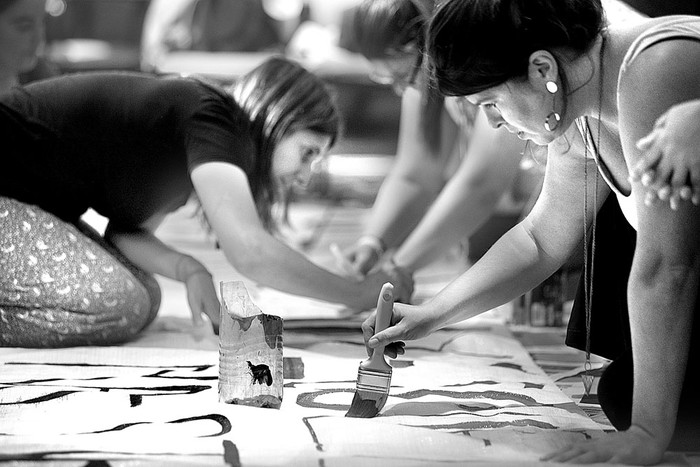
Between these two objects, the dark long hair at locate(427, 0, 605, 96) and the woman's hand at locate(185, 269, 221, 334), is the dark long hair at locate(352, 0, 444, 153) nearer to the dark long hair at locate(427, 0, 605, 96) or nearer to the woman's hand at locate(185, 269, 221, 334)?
the woman's hand at locate(185, 269, 221, 334)

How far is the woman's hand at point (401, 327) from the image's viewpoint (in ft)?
3.60

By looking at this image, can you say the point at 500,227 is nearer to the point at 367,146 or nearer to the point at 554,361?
the point at 554,361

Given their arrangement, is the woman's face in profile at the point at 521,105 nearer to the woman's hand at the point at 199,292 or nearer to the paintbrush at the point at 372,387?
the paintbrush at the point at 372,387

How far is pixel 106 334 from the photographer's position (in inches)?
61.9

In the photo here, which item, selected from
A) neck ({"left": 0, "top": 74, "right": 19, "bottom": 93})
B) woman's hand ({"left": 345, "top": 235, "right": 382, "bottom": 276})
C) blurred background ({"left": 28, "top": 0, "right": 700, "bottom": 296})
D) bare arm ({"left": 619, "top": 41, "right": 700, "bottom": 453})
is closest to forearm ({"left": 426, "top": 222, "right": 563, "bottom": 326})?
bare arm ({"left": 619, "top": 41, "right": 700, "bottom": 453})

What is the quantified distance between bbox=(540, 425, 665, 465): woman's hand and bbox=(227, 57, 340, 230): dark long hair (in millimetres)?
802

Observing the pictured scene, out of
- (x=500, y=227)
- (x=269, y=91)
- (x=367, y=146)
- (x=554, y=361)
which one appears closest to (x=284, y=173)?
(x=269, y=91)

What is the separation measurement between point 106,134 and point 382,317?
0.66 metres

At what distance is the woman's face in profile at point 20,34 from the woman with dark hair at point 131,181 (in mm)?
271

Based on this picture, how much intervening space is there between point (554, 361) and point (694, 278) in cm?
67

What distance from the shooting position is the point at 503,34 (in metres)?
0.97

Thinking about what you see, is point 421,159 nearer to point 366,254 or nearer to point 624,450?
point 366,254

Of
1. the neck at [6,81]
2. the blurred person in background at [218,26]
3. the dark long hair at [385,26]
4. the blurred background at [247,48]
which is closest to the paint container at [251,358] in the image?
the dark long hair at [385,26]

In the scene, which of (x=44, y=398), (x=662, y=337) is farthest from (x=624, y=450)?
(x=44, y=398)
